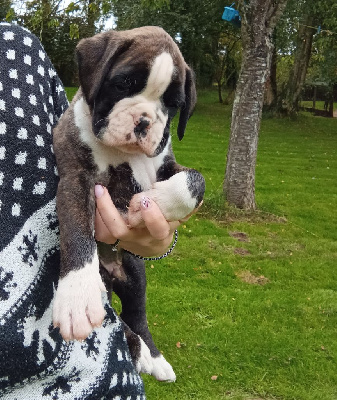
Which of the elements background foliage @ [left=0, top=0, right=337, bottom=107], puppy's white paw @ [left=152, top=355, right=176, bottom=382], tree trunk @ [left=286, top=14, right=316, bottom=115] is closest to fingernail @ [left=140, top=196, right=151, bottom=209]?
puppy's white paw @ [left=152, top=355, right=176, bottom=382]

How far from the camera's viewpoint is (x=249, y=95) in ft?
27.7

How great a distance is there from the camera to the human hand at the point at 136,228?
1.85 metres

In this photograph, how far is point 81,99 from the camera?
2.20 m

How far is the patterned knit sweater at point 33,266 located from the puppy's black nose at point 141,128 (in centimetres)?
35

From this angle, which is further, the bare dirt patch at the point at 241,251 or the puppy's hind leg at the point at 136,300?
the bare dirt patch at the point at 241,251

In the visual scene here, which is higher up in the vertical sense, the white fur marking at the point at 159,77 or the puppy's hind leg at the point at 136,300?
the white fur marking at the point at 159,77

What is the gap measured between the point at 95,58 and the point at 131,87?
0.75 feet

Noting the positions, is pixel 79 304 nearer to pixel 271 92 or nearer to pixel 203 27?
pixel 203 27

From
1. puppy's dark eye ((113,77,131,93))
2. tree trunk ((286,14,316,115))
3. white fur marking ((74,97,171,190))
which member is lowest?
tree trunk ((286,14,316,115))

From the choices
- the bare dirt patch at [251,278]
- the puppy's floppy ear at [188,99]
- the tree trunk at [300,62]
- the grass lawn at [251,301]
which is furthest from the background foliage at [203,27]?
the puppy's floppy ear at [188,99]

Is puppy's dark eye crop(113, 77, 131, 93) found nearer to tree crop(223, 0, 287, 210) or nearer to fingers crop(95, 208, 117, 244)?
fingers crop(95, 208, 117, 244)

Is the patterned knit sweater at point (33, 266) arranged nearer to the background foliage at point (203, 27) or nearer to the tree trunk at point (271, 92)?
the background foliage at point (203, 27)

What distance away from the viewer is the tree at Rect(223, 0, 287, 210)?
8.06 metres

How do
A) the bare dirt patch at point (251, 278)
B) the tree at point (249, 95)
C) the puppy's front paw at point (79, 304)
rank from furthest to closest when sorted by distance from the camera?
the tree at point (249, 95), the bare dirt patch at point (251, 278), the puppy's front paw at point (79, 304)
